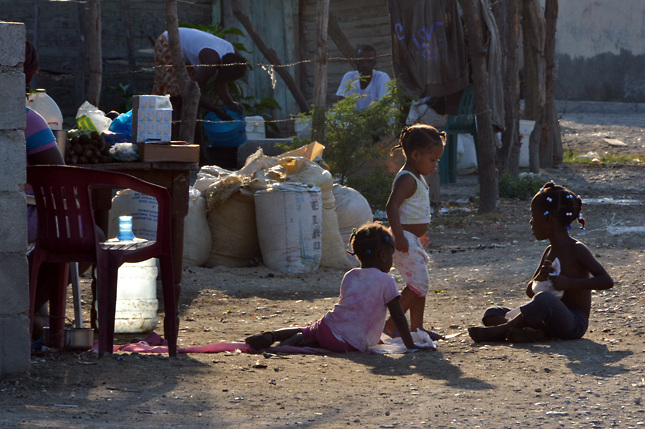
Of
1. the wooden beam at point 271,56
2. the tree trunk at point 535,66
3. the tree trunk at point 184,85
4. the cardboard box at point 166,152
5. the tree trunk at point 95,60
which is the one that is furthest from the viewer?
the wooden beam at point 271,56

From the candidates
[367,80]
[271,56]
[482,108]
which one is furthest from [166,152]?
[271,56]

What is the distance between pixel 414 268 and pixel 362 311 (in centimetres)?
48

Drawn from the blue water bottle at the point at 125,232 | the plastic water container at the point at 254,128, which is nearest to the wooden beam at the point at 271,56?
the plastic water container at the point at 254,128

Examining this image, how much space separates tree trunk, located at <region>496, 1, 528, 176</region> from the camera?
12.4 m

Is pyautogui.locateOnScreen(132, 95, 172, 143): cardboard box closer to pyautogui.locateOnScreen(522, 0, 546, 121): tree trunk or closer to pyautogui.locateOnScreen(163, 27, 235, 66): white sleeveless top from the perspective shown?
pyautogui.locateOnScreen(163, 27, 235, 66): white sleeveless top

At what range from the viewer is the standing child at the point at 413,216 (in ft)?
16.3

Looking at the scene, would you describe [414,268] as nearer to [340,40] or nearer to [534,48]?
[534,48]

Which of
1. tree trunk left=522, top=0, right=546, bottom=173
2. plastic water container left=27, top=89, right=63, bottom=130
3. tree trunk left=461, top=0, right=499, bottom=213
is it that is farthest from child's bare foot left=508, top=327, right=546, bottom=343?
tree trunk left=522, top=0, right=546, bottom=173

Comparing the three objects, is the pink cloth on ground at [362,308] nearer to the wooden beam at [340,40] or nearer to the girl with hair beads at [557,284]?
the girl with hair beads at [557,284]

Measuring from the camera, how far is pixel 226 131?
1247 centimetres

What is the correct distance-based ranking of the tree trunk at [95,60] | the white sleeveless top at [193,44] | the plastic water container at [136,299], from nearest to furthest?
the plastic water container at [136,299] < the tree trunk at [95,60] < the white sleeveless top at [193,44]

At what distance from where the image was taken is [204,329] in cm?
547

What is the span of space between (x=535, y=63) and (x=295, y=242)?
325 inches

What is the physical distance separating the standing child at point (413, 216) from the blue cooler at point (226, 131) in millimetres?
7458
